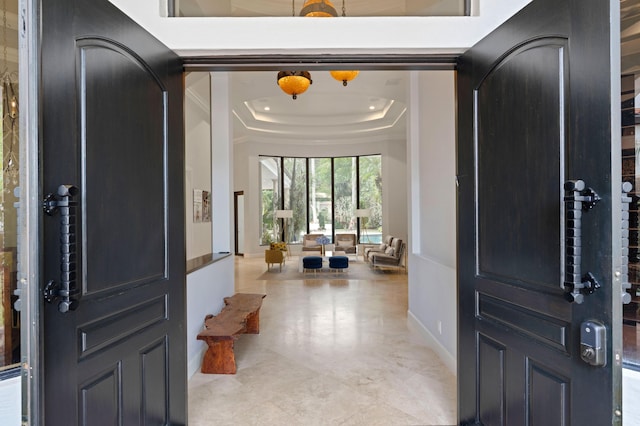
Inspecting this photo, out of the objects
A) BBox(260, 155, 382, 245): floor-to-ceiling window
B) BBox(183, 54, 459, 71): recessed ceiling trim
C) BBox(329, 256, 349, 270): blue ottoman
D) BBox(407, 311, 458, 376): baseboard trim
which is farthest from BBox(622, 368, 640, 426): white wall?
BBox(260, 155, 382, 245): floor-to-ceiling window

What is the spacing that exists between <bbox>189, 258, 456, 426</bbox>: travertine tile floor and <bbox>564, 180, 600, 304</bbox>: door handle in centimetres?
167

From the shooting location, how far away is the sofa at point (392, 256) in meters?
8.45

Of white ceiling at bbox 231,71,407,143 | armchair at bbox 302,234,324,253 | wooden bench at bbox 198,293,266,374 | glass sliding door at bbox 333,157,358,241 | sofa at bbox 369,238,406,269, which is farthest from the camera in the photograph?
glass sliding door at bbox 333,157,358,241

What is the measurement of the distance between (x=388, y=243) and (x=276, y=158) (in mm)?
5786

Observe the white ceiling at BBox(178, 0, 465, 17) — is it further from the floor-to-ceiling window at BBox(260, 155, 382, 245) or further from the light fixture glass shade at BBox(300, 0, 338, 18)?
the floor-to-ceiling window at BBox(260, 155, 382, 245)

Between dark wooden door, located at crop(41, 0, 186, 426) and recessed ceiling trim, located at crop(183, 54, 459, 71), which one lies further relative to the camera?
recessed ceiling trim, located at crop(183, 54, 459, 71)

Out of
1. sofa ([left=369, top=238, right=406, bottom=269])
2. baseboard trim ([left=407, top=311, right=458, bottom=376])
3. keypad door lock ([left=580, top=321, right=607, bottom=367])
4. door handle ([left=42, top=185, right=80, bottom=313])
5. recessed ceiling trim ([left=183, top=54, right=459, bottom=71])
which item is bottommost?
baseboard trim ([left=407, top=311, right=458, bottom=376])

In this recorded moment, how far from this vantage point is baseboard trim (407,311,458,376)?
9.94 ft

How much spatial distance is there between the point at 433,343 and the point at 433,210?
60.1 inches

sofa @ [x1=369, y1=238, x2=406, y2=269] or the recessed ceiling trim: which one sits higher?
the recessed ceiling trim

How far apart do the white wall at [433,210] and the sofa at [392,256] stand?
405 centimetres

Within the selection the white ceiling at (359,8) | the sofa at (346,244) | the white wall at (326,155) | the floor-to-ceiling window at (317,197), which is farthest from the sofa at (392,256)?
the white ceiling at (359,8)

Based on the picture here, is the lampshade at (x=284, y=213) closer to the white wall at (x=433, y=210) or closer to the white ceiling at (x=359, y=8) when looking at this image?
the white wall at (x=433, y=210)

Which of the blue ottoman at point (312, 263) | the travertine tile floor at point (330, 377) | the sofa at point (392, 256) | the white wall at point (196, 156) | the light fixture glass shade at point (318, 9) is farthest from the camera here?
the sofa at point (392, 256)
